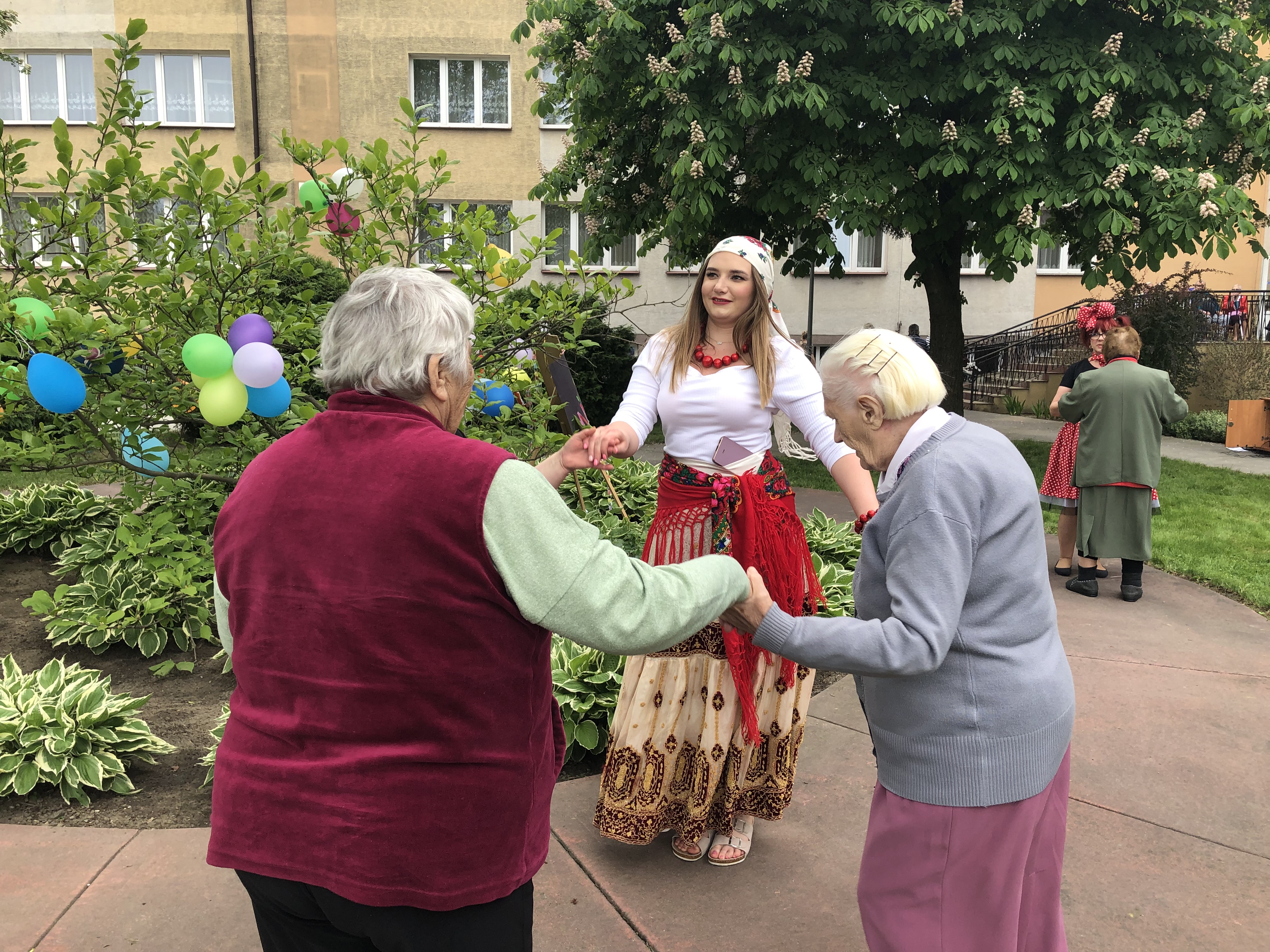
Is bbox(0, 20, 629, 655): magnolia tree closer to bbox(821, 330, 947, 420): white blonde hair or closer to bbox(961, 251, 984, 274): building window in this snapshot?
bbox(821, 330, 947, 420): white blonde hair

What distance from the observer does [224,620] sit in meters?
1.89

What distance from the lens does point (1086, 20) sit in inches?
377

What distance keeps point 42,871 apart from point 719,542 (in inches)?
90.8

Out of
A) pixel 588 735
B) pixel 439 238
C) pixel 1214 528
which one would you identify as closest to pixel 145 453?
pixel 439 238

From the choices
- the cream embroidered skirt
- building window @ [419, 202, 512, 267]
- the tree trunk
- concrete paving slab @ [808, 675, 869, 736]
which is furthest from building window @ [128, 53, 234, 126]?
the cream embroidered skirt

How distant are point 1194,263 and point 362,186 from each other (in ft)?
84.1

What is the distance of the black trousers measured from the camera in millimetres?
1613

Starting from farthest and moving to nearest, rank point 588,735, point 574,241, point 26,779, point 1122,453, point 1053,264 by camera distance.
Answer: point 1053,264, point 574,241, point 1122,453, point 588,735, point 26,779

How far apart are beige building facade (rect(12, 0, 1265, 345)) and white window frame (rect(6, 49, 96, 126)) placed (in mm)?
30

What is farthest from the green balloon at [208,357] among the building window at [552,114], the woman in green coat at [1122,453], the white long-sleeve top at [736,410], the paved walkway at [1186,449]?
the paved walkway at [1186,449]

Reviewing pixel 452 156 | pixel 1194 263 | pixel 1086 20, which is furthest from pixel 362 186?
pixel 1194 263

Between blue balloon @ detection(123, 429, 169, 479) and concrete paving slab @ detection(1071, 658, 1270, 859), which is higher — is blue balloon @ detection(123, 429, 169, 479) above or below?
above

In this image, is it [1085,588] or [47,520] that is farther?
[47,520]

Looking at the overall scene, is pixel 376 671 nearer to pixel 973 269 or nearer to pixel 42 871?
pixel 42 871
